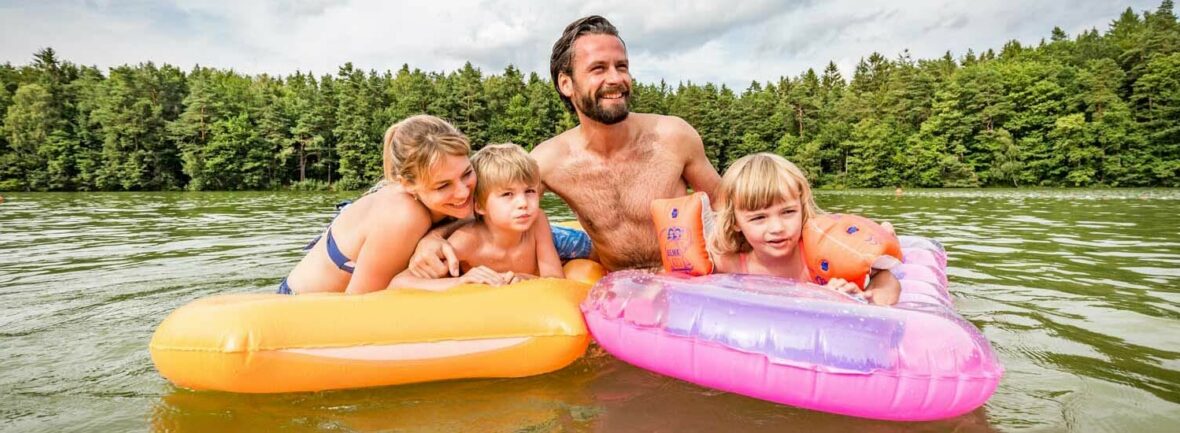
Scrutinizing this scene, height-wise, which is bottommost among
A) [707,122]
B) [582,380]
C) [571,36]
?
[582,380]

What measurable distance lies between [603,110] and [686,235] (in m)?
0.92

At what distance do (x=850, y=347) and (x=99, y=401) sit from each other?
295 cm

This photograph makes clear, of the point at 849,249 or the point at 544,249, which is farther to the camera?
the point at 544,249

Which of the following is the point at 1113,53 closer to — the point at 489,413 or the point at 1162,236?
the point at 1162,236

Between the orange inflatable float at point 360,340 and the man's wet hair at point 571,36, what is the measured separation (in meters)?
1.60

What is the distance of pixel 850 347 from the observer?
2092mm

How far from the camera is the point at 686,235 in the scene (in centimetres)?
324

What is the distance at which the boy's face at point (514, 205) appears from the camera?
315 centimetres

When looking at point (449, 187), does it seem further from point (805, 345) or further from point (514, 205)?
point (805, 345)

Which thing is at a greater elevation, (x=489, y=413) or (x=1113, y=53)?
(x=1113, y=53)

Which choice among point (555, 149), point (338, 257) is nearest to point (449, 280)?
point (338, 257)

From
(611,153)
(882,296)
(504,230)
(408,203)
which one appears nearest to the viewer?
(882,296)

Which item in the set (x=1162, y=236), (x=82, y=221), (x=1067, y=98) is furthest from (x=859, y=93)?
(x=82, y=221)

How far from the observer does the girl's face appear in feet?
9.71
